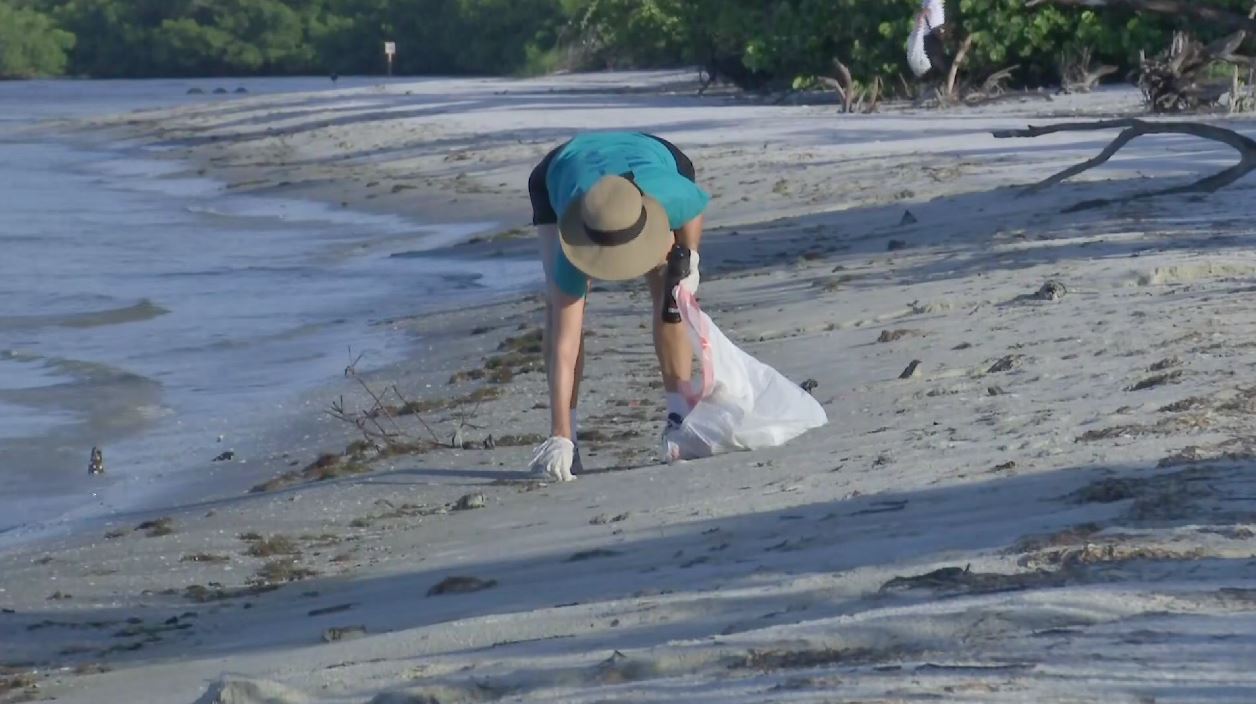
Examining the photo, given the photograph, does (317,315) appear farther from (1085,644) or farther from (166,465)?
(1085,644)

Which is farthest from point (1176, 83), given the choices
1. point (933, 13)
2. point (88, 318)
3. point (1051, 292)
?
point (1051, 292)

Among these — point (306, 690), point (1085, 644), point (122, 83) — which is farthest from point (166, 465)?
point (122, 83)

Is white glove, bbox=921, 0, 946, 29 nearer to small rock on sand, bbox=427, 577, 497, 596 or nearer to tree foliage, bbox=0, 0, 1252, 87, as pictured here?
tree foliage, bbox=0, 0, 1252, 87

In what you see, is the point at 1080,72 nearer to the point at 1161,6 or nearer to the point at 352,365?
the point at 352,365

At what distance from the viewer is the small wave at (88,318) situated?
1291cm

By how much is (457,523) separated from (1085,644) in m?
2.94

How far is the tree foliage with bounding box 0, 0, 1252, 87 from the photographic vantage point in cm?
2444

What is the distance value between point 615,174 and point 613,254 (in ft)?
0.75

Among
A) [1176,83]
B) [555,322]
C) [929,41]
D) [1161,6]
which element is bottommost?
[1176,83]

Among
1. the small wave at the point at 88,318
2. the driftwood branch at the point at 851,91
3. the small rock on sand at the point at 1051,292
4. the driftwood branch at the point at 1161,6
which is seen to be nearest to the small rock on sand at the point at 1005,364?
the small rock on sand at the point at 1051,292

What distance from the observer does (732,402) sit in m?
6.11

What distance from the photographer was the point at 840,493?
5227 millimetres

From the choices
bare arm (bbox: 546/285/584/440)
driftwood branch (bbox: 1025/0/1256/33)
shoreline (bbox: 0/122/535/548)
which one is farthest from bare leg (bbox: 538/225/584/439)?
driftwood branch (bbox: 1025/0/1256/33)

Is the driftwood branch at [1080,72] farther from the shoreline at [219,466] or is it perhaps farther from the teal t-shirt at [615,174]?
the teal t-shirt at [615,174]
